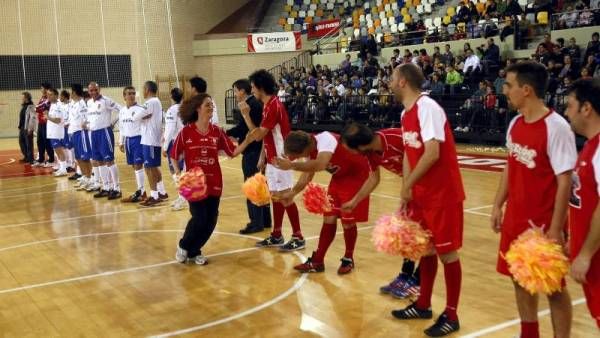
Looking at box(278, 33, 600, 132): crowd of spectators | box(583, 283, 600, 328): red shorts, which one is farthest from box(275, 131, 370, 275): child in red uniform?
box(278, 33, 600, 132): crowd of spectators

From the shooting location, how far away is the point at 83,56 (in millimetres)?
25609

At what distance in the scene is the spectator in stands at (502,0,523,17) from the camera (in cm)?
1866

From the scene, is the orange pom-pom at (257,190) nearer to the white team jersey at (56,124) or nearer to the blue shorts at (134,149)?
the blue shorts at (134,149)

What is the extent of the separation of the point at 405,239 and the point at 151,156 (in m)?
6.18

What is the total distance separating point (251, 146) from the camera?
741cm

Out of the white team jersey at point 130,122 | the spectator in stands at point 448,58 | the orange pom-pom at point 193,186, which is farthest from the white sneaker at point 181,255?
the spectator in stands at point 448,58

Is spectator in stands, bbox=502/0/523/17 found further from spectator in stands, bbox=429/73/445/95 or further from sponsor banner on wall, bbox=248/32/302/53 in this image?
sponsor banner on wall, bbox=248/32/302/53

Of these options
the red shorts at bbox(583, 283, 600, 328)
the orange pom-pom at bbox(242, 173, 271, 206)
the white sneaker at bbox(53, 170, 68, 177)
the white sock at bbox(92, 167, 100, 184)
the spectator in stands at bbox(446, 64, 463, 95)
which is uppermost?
the spectator in stands at bbox(446, 64, 463, 95)

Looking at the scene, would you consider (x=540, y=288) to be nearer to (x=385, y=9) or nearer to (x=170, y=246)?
(x=170, y=246)

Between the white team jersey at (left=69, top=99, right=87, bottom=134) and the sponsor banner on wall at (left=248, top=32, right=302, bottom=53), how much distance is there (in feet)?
55.8

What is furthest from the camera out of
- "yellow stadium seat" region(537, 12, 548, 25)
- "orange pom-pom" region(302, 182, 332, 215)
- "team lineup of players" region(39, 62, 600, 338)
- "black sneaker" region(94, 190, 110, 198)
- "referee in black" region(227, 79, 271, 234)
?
"yellow stadium seat" region(537, 12, 548, 25)

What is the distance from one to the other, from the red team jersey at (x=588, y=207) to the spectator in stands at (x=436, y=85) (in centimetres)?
1452

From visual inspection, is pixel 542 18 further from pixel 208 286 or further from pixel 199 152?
pixel 208 286

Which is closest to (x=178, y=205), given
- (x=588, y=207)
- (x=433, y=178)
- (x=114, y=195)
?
(x=114, y=195)
